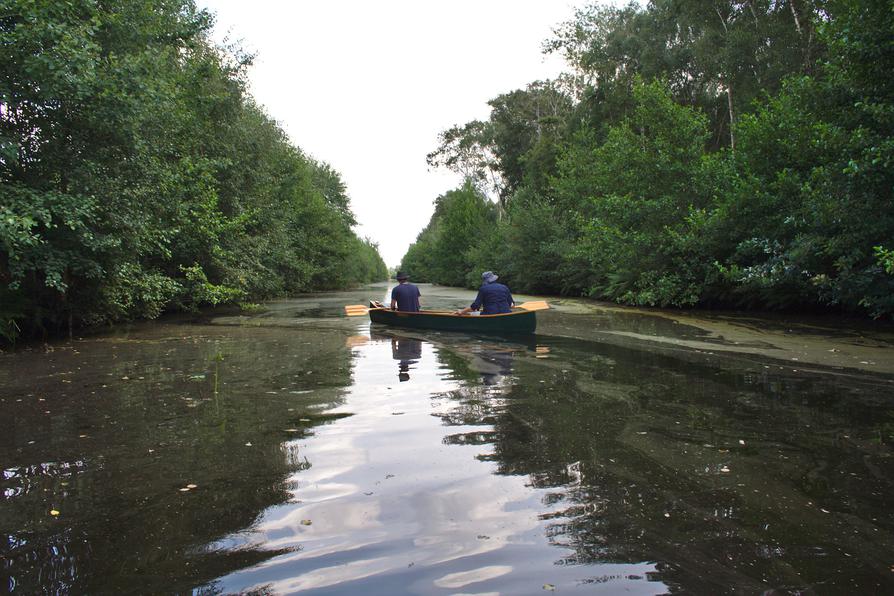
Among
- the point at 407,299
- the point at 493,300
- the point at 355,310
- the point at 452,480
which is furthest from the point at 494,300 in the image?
the point at 452,480

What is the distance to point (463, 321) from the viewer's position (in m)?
13.4

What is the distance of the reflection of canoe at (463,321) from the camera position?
41.1ft

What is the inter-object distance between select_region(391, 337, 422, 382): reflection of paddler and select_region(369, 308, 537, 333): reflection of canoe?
3.65 ft

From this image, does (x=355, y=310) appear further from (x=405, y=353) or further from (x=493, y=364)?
(x=493, y=364)

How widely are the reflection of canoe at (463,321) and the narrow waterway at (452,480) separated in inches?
154

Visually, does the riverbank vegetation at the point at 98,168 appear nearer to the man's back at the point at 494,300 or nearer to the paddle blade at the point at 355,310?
the paddle blade at the point at 355,310

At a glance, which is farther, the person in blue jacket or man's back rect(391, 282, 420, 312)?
man's back rect(391, 282, 420, 312)

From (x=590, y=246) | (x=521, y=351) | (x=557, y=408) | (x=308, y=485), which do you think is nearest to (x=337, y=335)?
(x=521, y=351)

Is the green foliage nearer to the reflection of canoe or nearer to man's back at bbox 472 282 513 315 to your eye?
the reflection of canoe

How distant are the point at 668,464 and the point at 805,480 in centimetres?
87

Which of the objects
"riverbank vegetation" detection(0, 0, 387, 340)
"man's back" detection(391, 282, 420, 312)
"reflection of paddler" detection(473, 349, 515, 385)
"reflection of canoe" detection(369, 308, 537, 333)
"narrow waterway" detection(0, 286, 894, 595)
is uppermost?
"riverbank vegetation" detection(0, 0, 387, 340)

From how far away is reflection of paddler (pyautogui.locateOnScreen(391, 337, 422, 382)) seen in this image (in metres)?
8.56

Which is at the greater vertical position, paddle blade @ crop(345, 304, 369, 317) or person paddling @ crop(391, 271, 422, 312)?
person paddling @ crop(391, 271, 422, 312)

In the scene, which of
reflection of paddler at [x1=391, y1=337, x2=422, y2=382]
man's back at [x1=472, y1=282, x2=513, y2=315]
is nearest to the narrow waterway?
reflection of paddler at [x1=391, y1=337, x2=422, y2=382]
